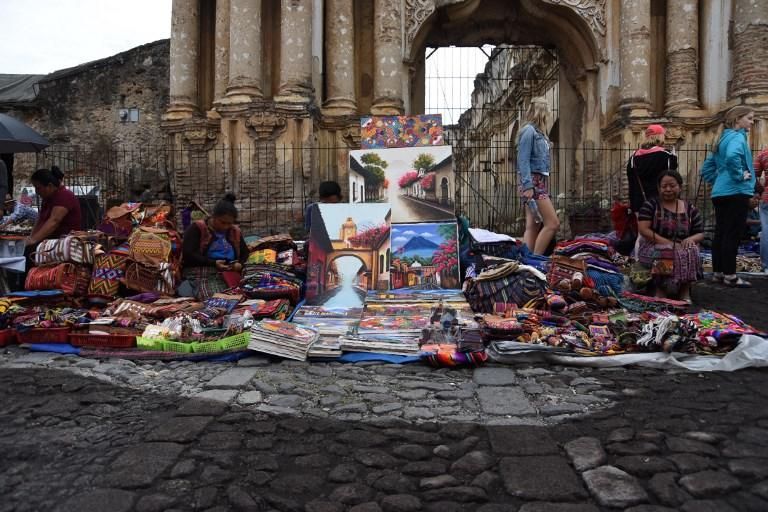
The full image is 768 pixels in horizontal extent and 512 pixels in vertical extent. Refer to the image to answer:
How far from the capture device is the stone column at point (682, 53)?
12102mm

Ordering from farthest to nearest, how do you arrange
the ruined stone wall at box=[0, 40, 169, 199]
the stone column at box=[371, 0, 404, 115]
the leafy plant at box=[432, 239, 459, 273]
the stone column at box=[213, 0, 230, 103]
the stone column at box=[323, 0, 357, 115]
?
1. the ruined stone wall at box=[0, 40, 169, 199]
2. the stone column at box=[213, 0, 230, 103]
3. the stone column at box=[323, 0, 357, 115]
4. the stone column at box=[371, 0, 404, 115]
5. the leafy plant at box=[432, 239, 459, 273]

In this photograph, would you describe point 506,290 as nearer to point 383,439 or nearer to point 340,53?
point 383,439

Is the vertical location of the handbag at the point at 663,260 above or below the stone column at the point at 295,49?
below

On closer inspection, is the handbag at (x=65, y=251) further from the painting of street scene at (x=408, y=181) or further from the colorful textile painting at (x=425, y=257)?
the colorful textile painting at (x=425, y=257)

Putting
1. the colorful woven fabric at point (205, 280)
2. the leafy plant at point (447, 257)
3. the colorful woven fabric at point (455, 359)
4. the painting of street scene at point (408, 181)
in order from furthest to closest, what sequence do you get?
the painting of street scene at point (408, 181) → the colorful woven fabric at point (205, 280) → the leafy plant at point (447, 257) → the colorful woven fabric at point (455, 359)

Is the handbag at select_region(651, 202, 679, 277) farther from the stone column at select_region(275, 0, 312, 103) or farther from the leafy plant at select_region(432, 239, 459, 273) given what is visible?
the stone column at select_region(275, 0, 312, 103)

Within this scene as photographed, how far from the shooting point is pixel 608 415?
341 cm

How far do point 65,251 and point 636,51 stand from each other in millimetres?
10722

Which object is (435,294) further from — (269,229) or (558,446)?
(269,229)

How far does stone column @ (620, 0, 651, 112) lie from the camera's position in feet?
39.1

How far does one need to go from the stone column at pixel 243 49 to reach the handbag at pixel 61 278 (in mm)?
6090

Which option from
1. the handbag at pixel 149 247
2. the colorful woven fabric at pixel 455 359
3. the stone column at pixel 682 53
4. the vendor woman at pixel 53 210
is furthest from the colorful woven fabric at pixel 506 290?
the stone column at pixel 682 53

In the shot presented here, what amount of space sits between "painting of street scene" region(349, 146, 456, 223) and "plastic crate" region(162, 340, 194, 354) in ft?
9.55

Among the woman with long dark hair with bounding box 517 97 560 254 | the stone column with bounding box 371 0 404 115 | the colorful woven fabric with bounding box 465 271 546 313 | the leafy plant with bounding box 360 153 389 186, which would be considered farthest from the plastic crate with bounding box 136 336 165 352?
the stone column with bounding box 371 0 404 115
